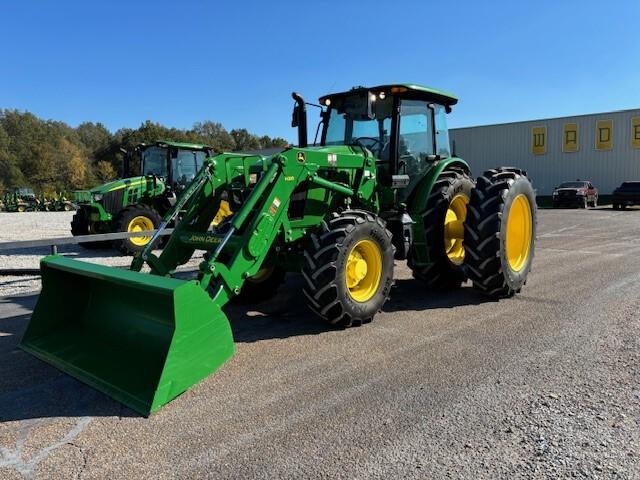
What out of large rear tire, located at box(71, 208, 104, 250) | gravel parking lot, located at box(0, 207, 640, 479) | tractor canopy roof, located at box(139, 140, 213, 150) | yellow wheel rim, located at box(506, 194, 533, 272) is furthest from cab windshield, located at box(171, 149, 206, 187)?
yellow wheel rim, located at box(506, 194, 533, 272)

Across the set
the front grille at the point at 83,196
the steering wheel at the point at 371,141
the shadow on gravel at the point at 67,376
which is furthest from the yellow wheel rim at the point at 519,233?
the front grille at the point at 83,196

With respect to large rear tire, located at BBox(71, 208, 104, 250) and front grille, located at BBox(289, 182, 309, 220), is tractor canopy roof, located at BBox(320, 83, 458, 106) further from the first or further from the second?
large rear tire, located at BBox(71, 208, 104, 250)

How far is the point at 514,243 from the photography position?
6.90 meters

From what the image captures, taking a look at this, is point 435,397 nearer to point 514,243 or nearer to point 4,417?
point 4,417

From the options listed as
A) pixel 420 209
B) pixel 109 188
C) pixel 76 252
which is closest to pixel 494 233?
pixel 420 209

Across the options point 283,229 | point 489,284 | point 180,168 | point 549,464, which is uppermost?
point 180,168

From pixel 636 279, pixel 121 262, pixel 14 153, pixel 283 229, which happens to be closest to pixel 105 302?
pixel 283 229

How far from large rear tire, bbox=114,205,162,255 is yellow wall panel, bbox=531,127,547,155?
3083 cm

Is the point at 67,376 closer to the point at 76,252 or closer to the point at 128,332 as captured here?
the point at 128,332

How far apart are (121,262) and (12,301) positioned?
3.28 m

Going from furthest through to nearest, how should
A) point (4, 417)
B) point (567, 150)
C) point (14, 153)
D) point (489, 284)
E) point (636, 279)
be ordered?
1. point (14, 153)
2. point (567, 150)
3. point (636, 279)
4. point (489, 284)
5. point (4, 417)

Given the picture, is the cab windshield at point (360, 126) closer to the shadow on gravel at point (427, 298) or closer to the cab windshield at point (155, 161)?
the shadow on gravel at point (427, 298)

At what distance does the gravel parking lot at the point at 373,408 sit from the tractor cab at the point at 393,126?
194 cm

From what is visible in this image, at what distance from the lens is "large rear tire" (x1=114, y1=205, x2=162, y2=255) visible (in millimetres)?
11305
